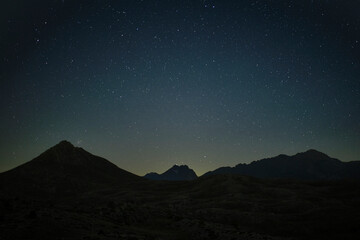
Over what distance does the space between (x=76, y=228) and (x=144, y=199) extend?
9313 cm

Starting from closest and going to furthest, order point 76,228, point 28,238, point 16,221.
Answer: point 28,238
point 16,221
point 76,228

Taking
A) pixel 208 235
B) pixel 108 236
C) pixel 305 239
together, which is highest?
pixel 108 236

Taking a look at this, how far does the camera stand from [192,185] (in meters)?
147

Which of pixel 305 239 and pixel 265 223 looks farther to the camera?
pixel 265 223

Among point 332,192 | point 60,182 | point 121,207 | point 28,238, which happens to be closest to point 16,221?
point 28,238

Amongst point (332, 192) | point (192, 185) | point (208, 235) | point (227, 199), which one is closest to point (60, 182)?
point (192, 185)

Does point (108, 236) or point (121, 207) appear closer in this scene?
point (108, 236)

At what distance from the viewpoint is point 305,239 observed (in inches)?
1622

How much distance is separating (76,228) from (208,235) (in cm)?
1651

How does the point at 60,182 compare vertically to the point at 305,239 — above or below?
above

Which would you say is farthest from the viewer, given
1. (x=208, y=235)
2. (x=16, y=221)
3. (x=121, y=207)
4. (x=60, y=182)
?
(x=60, y=182)

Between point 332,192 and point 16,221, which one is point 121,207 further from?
point 332,192

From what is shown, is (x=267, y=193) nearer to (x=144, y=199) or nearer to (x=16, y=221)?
(x=144, y=199)

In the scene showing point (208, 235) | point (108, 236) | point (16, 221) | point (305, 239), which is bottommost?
point (305, 239)
